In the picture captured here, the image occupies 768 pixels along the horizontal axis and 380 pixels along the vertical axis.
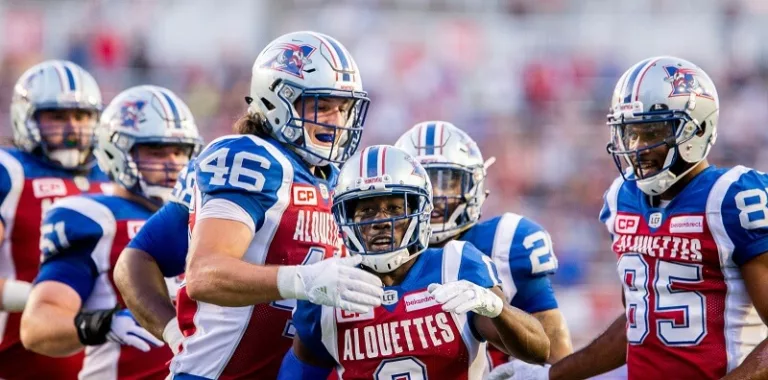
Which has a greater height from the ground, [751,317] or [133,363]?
[751,317]

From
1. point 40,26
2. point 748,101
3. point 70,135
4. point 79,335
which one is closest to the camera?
point 79,335

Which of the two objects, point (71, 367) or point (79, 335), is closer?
point (79, 335)

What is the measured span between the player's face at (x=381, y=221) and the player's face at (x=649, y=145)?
3.58 ft

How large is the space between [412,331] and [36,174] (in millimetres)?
2956

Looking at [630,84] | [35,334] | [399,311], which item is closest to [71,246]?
[35,334]

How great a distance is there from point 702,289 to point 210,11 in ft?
41.2

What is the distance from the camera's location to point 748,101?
539 inches

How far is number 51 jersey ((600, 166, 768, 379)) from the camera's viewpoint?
13.4ft

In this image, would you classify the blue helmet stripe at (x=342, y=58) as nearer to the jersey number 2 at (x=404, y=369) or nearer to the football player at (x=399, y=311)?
the football player at (x=399, y=311)

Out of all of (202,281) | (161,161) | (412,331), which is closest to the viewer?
(202,281)

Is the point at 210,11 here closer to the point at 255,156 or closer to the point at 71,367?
the point at 71,367

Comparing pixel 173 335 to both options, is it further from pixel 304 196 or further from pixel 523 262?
pixel 523 262

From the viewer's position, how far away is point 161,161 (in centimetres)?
542

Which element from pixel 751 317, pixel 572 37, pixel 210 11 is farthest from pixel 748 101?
pixel 751 317
